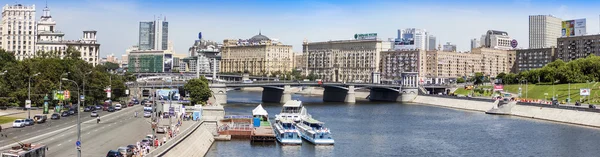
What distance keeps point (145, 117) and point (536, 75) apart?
132 meters

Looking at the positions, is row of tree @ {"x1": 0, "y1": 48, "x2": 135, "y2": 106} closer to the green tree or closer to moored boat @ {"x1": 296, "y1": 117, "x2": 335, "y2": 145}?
the green tree

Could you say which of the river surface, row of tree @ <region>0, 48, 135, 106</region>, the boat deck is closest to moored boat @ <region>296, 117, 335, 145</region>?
the river surface

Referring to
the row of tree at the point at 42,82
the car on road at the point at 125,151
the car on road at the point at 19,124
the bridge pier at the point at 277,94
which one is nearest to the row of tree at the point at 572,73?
the bridge pier at the point at 277,94

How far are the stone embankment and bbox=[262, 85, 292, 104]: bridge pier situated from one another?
38.3m

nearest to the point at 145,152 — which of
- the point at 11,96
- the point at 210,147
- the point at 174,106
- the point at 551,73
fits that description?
the point at 210,147

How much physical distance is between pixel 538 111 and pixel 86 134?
8687cm

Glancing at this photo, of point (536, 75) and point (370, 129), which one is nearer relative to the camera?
point (370, 129)

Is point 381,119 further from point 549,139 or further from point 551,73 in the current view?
point 551,73

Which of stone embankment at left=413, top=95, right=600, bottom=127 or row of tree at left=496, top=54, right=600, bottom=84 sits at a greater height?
row of tree at left=496, top=54, right=600, bottom=84

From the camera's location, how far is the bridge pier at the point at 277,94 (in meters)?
181

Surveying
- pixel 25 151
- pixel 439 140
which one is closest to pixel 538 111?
pixel 439 140

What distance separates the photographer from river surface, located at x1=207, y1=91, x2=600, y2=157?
75.4 m

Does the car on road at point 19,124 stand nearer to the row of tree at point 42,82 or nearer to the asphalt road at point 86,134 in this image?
the asphalt road at point 86,134

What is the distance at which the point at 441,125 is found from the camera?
11162 centimetres
